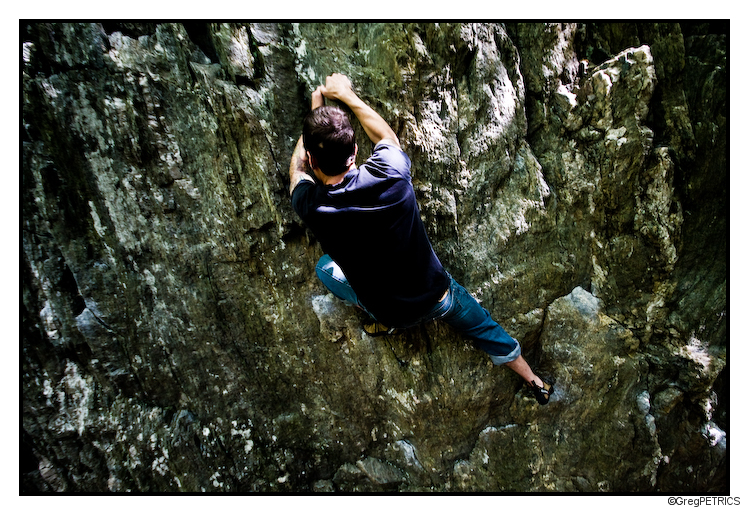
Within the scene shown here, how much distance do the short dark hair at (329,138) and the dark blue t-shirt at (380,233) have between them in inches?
4.9

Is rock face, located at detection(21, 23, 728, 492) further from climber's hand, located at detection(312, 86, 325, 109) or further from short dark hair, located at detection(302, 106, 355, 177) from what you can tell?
short dark hair, located at detection(302, 106, 355, 177)

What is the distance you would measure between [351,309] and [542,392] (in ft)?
5.99

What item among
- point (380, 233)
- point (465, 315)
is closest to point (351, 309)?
point (465, 315)

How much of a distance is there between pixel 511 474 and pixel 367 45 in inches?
159

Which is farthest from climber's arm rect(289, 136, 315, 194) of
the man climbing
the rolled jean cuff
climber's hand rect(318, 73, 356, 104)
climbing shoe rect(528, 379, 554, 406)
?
climbing shoe rect(528, 379, 554, 406)

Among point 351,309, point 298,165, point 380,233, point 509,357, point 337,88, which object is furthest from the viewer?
point 351,309

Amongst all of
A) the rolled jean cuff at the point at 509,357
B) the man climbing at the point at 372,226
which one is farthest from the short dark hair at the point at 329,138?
the rolled jean cuff at the point at 509,357

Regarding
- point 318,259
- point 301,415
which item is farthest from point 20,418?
point 318,259

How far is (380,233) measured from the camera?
230cm

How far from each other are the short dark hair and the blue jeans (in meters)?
0.91

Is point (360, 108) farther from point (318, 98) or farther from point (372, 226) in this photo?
point (372, 226)

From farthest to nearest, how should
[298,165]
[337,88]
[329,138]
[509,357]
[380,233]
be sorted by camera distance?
[509,357], [337,88], [298,165], [380,233], [329,138]

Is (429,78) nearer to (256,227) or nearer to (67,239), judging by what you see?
(256,227)

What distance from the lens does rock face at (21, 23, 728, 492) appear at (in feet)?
9.37
